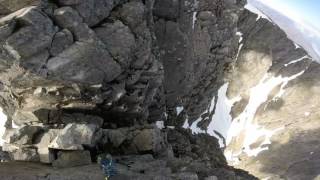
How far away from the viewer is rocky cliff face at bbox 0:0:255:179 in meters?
33.2

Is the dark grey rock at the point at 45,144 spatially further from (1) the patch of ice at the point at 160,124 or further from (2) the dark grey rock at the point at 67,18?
(1) the patch of ice at the point at 160,124

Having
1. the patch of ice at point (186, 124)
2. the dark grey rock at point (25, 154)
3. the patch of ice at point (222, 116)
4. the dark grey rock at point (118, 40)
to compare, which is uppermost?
the patch of ice at point (222, 116)

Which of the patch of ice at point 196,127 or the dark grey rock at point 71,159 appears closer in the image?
the dark grey rock at point 71,159

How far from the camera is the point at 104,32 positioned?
131 ft

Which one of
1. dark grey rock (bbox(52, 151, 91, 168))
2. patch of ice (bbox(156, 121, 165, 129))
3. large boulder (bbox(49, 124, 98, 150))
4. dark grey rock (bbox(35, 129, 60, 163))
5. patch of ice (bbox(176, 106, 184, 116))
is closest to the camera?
dark grey rock (bbox(52, 151, 91, 168))

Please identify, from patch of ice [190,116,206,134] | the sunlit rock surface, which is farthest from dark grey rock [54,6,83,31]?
the sunlit rock surface

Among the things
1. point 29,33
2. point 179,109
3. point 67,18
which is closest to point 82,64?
point 67,18

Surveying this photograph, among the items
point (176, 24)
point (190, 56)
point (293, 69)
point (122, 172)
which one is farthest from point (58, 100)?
point (293, 69)

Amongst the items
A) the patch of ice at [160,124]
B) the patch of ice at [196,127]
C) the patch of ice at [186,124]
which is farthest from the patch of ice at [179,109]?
the patch of ice at [196,127]

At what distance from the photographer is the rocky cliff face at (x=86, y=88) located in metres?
33.2

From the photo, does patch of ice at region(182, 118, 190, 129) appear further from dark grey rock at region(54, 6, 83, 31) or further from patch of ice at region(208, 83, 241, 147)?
dark grey rock at region(54, 6, 83, 31)

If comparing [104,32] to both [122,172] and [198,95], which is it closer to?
[122,172]

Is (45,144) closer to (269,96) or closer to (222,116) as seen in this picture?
(222,116)

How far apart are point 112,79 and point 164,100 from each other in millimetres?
23843
